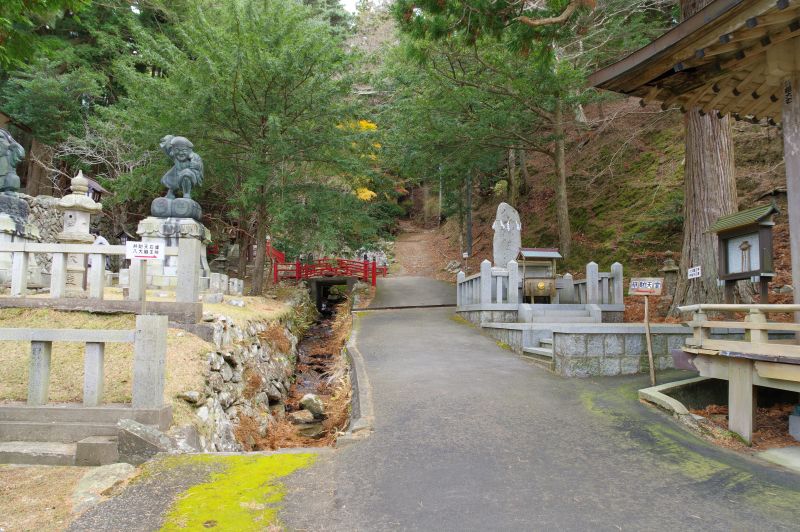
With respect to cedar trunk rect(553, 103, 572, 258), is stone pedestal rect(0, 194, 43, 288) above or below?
below

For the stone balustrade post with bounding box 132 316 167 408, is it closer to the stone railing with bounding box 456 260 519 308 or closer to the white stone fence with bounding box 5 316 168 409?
the white stone fence with bounding box 5 316 168 409

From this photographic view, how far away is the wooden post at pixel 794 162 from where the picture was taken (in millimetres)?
4984

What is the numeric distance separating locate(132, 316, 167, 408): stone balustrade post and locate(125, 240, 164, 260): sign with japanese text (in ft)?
6.23

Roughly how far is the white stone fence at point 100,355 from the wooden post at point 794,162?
21.9 feet

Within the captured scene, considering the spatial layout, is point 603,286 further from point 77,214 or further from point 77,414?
point 77,214

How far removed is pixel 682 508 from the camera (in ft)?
10.2

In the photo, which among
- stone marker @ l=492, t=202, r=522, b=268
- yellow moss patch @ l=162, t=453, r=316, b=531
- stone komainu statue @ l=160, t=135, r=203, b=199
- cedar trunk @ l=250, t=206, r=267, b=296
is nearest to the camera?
yellow moss patch @ l=162, t=453, r=316, b=531

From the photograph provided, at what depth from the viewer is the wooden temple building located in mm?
4383

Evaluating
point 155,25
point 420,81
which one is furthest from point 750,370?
point 155,25

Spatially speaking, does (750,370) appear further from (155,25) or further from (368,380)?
(155,25)

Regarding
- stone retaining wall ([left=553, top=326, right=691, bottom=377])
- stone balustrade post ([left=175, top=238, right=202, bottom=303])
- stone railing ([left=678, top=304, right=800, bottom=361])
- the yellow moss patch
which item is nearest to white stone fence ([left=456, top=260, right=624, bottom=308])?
stone retaining wall ([left=553, top=326, right=691, bottom=377])

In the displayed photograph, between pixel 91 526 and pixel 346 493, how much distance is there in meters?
1.64

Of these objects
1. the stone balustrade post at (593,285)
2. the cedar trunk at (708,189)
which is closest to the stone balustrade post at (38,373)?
the cedar trunk at (708,189)

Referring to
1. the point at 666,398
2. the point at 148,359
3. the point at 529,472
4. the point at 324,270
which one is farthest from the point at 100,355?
the point at 324,270
